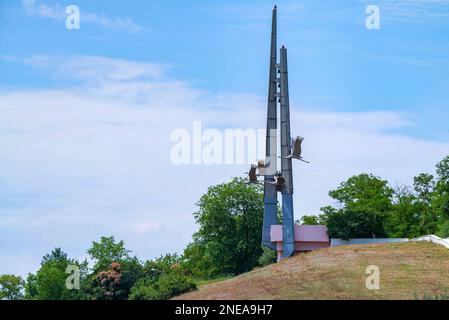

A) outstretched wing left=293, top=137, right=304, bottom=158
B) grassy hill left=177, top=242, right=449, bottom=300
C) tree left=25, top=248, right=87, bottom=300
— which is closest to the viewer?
grassy hill left=177, top=242, right=449, bottom=300

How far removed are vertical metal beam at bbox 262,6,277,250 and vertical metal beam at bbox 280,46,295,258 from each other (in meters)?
0.49

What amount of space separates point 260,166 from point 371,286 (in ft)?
42.4

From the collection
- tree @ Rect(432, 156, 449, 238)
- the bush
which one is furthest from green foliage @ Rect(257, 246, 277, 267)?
tree @ Rect(432, 156, 449, 238)

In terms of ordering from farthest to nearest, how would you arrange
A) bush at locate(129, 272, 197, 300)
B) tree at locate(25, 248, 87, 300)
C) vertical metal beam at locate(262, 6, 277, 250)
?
vertical metal beam at locate(262, 6, 277, 250), tree at locate(25, 248, 87, 300), bush at locate(129, 272, 197, 300)

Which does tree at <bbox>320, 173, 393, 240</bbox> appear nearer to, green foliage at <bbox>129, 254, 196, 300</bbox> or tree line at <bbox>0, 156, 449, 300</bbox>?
tree line at <bbox>0, 156, 449, 300</bbox>

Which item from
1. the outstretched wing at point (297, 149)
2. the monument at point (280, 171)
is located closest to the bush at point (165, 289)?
the monument at point (280, 171)

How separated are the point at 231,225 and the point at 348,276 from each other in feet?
67.8

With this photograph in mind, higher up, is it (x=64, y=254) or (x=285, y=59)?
(x=285, y=59)

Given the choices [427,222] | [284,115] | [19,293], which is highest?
[284,115]

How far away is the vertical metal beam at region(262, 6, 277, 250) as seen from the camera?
Answer: 5506 centimetres

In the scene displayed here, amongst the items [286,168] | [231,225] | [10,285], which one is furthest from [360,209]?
[10,285]

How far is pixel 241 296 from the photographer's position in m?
42.4
